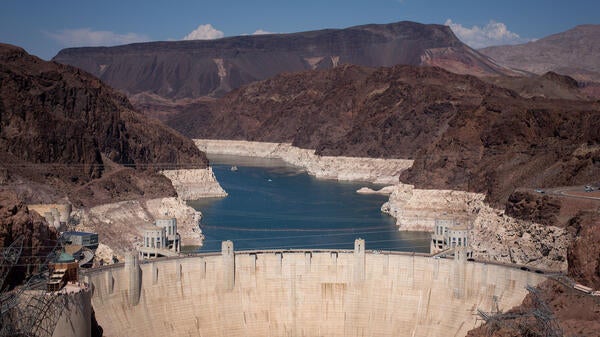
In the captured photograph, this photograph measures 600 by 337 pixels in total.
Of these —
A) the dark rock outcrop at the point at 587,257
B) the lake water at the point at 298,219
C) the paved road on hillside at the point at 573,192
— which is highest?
the paved road on hillside at the point at 573,192

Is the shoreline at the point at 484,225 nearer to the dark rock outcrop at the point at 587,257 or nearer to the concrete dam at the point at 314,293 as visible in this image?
the concrete dam at the point at 314,293

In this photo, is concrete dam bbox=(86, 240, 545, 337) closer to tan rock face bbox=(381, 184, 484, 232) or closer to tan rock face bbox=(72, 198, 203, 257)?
tan rock face bbox=(72, 198, 203, 257)

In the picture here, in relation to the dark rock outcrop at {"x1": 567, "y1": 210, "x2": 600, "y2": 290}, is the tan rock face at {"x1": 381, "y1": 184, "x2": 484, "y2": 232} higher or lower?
lower

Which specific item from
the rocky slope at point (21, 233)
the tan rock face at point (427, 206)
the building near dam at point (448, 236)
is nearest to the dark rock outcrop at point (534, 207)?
the building near dam at point (448, 236)

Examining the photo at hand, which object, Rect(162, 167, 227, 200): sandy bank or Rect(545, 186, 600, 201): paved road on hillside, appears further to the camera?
Rect(162, 167, 227, 200): sandy bank

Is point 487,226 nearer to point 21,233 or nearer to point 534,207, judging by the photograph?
point 534,207

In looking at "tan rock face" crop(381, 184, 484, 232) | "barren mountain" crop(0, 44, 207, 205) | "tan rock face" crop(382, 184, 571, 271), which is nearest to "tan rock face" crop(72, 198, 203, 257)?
"barren mountain" crop(0, 44, 207, 205)

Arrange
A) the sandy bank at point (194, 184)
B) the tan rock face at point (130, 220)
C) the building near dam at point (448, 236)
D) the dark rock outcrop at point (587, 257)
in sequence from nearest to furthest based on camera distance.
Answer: the dark rock outcrop at point (587, 257) → the building near dam at point (448, 236) → the tan rock face at point (130, 220) → the sandy bank at point (194, 184)

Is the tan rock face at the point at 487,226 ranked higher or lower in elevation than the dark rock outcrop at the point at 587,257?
lower
